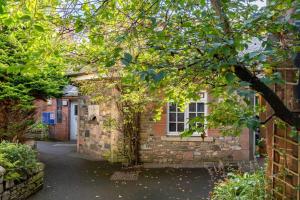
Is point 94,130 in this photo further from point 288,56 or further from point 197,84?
point 288,56

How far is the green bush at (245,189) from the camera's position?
17.6 ft

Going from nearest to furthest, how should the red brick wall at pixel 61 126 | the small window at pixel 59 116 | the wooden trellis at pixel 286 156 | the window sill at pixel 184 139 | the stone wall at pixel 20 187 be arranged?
the wooden trellis at pixel 286 156 < the stone wall at pixel 20 187 < the window sill at pixel 184 139 < the red brick wall at pixel 61 126 < the small window at pixel 59 116

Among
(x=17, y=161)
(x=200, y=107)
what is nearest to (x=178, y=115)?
(x=200, y=107)

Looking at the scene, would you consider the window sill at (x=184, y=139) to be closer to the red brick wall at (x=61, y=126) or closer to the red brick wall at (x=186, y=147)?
the red brick wall at (x=186, y=147)

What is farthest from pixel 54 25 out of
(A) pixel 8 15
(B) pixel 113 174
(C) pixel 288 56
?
(B) pixel 113 174

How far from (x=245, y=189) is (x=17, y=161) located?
4.88m

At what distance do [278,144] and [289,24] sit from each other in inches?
101

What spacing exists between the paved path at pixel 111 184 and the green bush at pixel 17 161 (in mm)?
671

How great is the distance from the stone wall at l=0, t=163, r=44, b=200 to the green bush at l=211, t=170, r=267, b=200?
4.21m

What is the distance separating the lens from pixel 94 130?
1344 cm

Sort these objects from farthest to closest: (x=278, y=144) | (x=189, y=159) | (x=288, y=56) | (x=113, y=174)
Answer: (x=189, y=159) < (x=113, y=174) < (x=278, y=144) < (x=288, y=56)

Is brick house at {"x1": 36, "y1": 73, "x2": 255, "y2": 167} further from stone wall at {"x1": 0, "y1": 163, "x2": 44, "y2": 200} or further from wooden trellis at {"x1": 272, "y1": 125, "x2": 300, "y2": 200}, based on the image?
wooden trellis at {"x1": 272, "y1": 125, "x2": 300, "y2": 200}

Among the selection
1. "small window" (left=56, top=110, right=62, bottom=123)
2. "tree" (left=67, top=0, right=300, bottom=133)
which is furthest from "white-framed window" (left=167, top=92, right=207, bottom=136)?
"small window" (left=56, top=110, right=62, bottom=123)

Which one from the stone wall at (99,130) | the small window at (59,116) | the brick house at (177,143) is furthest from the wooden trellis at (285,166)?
the small window at (59,116)
